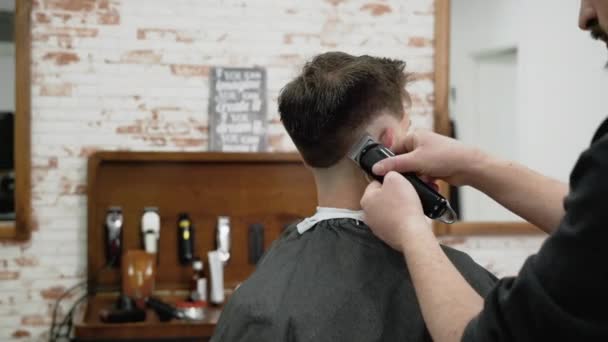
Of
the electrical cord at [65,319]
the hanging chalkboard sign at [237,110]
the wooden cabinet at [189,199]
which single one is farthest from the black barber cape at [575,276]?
the electrical cord at [65,319]

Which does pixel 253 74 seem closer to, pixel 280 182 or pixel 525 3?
pixel 280 182

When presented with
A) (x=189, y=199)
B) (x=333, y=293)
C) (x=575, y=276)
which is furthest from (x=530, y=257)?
(x=189, y=199)

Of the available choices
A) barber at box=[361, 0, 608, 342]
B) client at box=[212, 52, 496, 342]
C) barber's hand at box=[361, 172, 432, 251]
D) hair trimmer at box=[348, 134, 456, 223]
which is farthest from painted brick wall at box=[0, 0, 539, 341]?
barber's hand at box=[361, 172, 432, 251]

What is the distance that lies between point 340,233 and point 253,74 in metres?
1.82

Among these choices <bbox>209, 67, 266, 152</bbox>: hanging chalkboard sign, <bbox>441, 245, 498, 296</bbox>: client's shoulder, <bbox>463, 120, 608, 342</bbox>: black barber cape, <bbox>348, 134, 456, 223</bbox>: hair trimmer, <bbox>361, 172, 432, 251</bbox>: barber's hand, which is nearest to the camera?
<bbox>463, 120, 608, 342</bbox>: black barber cape

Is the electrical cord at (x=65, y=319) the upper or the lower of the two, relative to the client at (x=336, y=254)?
lower

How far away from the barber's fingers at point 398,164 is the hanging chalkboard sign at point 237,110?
198cm

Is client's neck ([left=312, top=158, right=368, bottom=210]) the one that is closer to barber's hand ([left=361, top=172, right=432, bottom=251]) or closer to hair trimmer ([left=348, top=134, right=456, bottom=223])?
hair trimmer ([left=348, top=134, right=456, bottom=223])

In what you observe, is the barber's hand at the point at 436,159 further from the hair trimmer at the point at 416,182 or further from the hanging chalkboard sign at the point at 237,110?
the hanging chalkboard sign at the point at 237,110

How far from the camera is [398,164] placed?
3.89ft

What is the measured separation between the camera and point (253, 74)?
3.13m

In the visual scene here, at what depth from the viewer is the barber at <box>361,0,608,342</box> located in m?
0.69

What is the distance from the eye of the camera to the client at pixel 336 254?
129 centimetres

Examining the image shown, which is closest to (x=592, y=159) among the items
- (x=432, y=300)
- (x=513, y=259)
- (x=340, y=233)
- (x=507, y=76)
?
(x=432, y=300)
